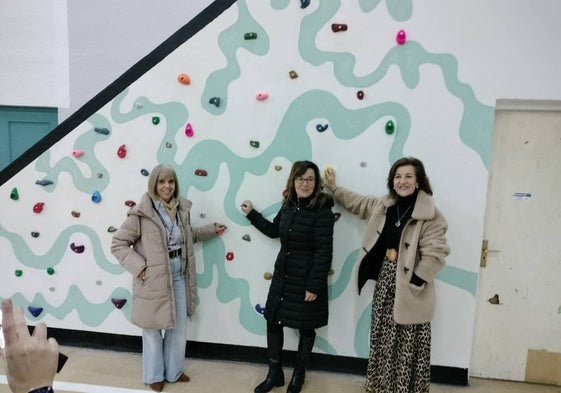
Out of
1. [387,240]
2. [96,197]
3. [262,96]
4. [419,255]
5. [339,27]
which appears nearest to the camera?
[419,255]

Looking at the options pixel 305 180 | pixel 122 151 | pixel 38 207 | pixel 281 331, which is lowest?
pixel 281 331

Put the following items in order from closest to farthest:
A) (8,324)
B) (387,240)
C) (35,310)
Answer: (8,324) < (387,240) < (35,310)

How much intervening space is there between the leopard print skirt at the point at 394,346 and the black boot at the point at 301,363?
14.6 inches

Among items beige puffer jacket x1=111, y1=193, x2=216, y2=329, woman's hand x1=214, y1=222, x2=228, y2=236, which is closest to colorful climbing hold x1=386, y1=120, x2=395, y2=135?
woman's hand x1=214, y1=222, x2=228, y2=236

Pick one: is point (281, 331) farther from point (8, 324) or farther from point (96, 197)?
point (8, 324)

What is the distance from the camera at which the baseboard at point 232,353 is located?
2594mm

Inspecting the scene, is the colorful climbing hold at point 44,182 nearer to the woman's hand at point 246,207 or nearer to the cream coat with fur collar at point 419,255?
the woman's hand at point 246,207

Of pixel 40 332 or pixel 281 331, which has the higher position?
pixel 40 332

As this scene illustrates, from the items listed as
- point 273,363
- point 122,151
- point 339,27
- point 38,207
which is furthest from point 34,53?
point 273,363

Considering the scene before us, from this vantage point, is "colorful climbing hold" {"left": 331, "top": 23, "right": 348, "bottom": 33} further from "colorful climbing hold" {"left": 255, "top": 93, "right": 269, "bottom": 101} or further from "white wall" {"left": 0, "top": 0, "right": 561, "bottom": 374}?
"colorful climbing hold" {"left": 255, "top": 93, "right": 269, "bottom": 101}

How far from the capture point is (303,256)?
2344 millimetres

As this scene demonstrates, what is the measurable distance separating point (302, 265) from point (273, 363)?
2.17 ft

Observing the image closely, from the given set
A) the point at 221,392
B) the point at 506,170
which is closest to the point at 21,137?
the point at 221,392

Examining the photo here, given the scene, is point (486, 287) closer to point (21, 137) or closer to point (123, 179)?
point (123, 179)
